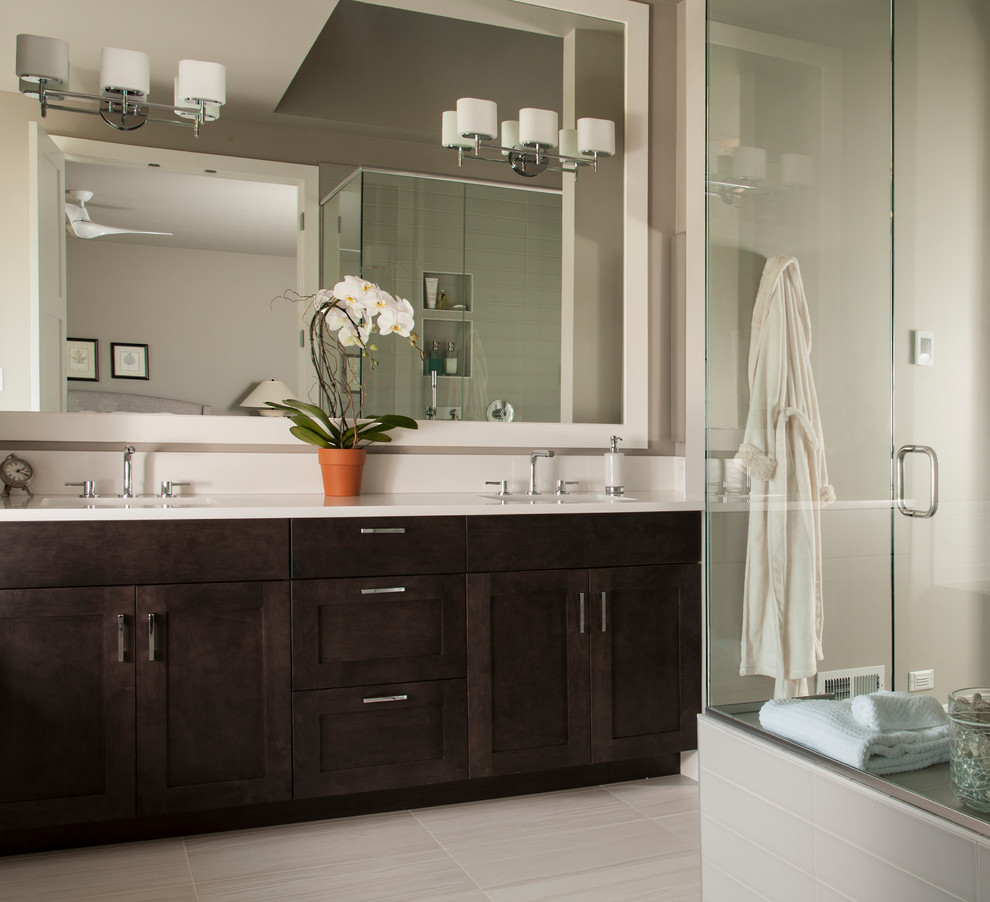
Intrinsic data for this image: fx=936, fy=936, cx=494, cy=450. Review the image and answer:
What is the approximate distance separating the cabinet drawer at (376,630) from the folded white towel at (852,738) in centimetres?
109

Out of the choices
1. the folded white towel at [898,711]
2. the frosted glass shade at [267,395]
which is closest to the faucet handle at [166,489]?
the frosted glass shade at [267,395]

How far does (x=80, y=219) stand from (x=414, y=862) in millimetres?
1888

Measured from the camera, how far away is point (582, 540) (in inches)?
103

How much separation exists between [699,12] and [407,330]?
1408 mm

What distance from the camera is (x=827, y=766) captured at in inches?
55.7

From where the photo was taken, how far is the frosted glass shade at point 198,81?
103 inches

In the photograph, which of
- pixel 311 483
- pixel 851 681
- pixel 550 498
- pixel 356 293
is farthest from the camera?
pixel 550 498

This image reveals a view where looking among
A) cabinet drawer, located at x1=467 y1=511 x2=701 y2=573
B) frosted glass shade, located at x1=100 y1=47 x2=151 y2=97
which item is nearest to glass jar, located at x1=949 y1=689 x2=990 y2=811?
cabinet drawer, located at x1=467 y1=511 x2=701 y2=573

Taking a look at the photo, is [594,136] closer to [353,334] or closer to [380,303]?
[380,303]

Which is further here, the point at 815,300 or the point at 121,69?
the point at 121,69

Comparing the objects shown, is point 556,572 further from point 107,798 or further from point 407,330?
point 107,798

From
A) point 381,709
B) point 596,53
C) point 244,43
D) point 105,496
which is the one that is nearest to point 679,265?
point 596,53

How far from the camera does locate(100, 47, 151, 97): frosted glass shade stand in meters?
2.53

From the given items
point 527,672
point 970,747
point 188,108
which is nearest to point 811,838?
point 970,747
